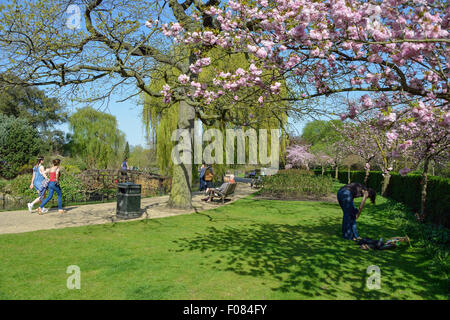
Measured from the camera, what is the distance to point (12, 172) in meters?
24.8

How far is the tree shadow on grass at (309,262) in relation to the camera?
13.8 feet

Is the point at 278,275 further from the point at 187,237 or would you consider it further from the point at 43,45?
the point at 43,45

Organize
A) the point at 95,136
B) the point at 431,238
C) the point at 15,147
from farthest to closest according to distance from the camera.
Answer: the point at 95,136 < the point at 15,147 < the point at 431,238

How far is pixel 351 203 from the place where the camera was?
6.84 m

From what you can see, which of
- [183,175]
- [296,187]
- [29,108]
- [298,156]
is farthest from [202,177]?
[29,108]

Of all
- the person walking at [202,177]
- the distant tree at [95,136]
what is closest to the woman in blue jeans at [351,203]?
the person walking at [202,177]

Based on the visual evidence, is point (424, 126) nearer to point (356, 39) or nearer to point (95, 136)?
point (356, 39)

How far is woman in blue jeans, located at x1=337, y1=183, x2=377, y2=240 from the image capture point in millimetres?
6820

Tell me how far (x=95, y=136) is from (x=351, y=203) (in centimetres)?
3964

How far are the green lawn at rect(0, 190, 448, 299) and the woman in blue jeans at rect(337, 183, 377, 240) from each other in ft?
1.12

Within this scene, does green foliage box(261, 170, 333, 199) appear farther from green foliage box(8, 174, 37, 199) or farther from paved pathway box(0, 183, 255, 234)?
green foliage box(8, 174, 37, 199)

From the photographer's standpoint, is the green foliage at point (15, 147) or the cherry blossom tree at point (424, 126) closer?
the cherry blossom tree at point (424, 126)

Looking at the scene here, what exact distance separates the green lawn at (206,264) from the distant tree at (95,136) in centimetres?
3309

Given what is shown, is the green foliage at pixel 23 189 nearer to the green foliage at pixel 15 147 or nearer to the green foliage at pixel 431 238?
the green foliage at pixel 15 147
